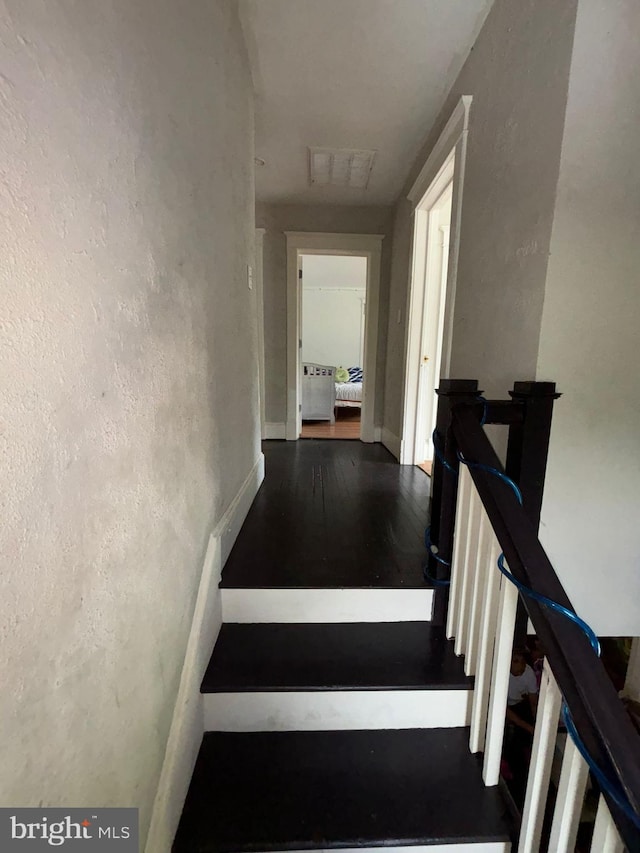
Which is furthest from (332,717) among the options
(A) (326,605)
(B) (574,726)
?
(B) (574,726)

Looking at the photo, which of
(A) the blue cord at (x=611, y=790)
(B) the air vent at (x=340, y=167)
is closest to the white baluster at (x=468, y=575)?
(A) the blue cord at (x=611, y=790)

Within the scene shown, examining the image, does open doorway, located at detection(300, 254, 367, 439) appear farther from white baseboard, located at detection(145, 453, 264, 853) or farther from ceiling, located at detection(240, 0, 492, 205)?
white baseboard, located at detection(145, 453, 264, 853)

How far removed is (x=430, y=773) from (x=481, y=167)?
7.96ft

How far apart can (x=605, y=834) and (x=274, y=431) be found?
3.59 meters

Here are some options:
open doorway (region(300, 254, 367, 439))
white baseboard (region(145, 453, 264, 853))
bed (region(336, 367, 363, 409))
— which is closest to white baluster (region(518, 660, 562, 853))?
white baseboard (region(145, 453, 264, 853))

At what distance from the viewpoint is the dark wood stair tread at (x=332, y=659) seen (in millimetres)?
1171

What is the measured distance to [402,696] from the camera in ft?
3.86

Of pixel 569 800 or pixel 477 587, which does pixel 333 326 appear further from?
pixel 569 800

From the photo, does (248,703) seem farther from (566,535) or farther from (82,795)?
(566,535)

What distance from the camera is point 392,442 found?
3543 mm

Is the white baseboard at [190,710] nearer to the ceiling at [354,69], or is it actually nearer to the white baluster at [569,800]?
the white baluster at [569,800]

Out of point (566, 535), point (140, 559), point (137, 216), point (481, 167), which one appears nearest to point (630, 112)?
point (481, 167)

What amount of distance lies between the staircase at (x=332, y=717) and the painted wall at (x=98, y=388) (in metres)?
→ 0.30

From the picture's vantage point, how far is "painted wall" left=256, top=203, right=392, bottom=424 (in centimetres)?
369
